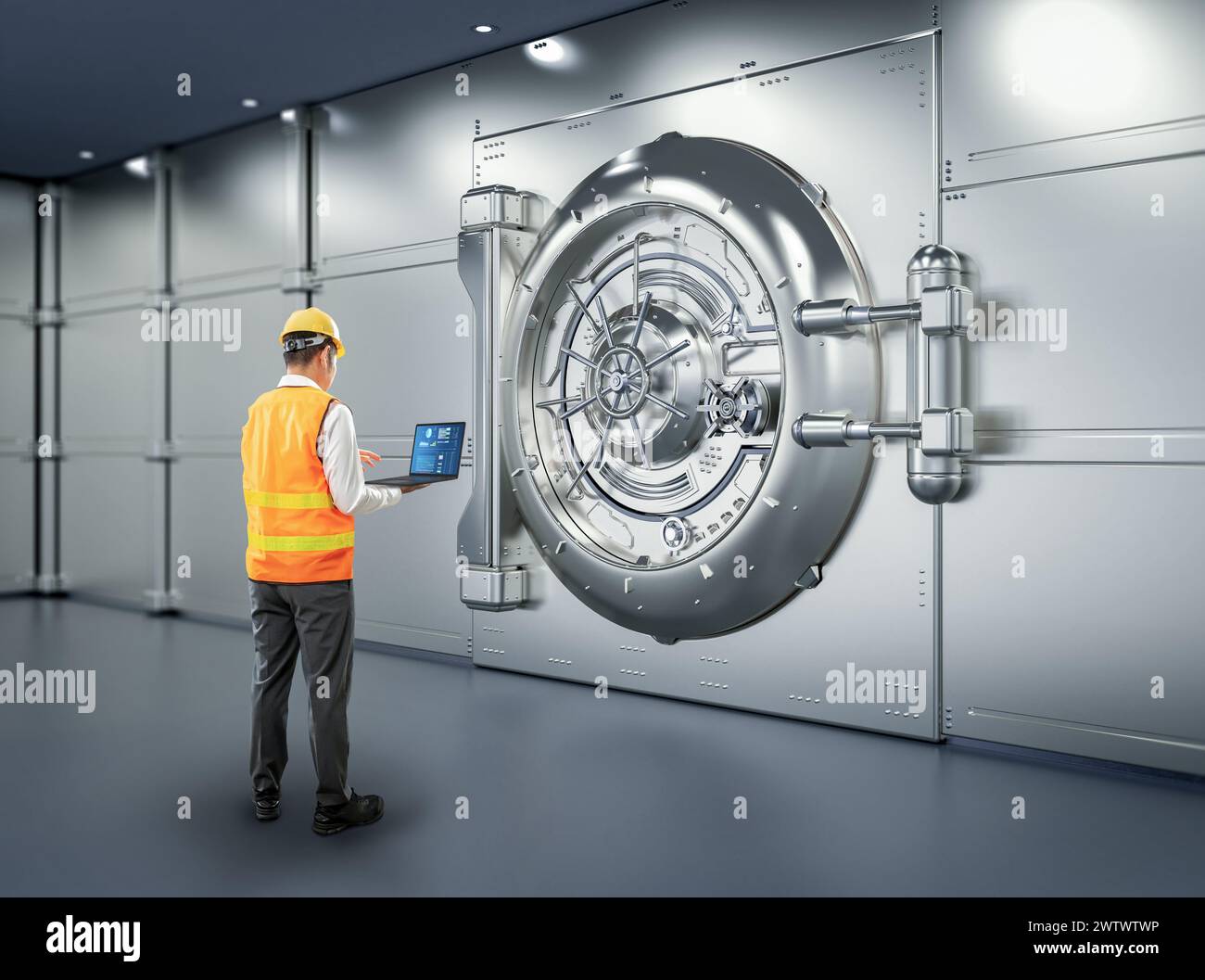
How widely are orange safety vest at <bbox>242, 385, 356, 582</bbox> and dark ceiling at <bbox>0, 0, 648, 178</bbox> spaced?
2.31 m

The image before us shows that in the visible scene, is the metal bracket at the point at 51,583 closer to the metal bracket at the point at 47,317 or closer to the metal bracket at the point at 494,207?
the metal bracket at the point at 47,317

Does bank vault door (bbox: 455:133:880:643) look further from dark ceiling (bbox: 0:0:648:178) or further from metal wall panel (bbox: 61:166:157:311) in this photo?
metal wall panel (bbox: 61:166:157:311)

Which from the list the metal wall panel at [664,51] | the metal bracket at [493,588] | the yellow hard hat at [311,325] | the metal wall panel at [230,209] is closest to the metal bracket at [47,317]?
the metal wall panel at [230,209]

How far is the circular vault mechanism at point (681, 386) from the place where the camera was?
147 inches

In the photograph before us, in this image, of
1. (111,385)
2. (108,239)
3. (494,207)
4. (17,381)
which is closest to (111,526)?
(111,385)

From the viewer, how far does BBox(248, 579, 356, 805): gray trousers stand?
2830 mm


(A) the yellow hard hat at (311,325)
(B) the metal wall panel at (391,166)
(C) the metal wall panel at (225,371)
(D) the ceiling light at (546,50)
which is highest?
(D) the ceiling light at (546,50)

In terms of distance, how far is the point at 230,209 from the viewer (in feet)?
20.5

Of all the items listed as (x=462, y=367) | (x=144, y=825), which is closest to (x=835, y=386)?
(x=462, y=367)

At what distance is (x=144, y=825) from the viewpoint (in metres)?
2.89

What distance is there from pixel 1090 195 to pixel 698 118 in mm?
1547

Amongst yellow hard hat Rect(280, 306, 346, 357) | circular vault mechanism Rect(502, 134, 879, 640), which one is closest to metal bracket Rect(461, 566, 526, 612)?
circular vault mechanism Rect(502, 134, 879, 640)

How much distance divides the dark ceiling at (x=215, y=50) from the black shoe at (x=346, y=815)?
10.4 feet

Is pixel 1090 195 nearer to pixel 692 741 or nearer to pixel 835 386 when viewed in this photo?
A: pixel 835 386
